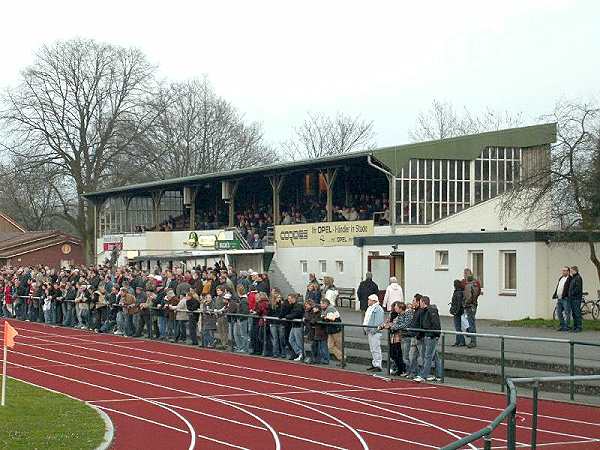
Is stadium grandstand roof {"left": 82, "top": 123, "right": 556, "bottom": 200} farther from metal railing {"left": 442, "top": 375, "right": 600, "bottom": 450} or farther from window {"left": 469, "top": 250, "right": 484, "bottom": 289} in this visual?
metal railing {"left": 442, "top": 375, "right": 600, "bottom": 450}

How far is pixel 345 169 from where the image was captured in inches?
1853

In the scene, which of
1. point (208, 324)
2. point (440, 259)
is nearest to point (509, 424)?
point (208, 324)

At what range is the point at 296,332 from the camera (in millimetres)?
26672

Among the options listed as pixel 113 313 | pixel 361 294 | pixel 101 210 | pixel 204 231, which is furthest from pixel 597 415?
pixel 101 210

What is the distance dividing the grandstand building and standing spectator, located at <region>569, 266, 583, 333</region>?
3.43 metres

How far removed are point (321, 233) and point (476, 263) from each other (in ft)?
38.8

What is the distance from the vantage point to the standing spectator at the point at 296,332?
1045 inches

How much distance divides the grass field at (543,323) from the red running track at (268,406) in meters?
7.05

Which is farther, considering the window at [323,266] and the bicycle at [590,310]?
the window at [323,266]

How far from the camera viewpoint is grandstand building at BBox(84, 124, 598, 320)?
31906mm

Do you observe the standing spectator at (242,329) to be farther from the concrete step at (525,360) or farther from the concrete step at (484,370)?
the concrete step at (525,360)

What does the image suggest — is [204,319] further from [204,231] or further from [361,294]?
[204,231]

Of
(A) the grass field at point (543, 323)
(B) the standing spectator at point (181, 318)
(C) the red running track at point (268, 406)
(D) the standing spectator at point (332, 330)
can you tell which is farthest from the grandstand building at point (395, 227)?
(C) the red running track at point (268, 406)

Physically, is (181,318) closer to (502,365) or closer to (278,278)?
(502,365)
